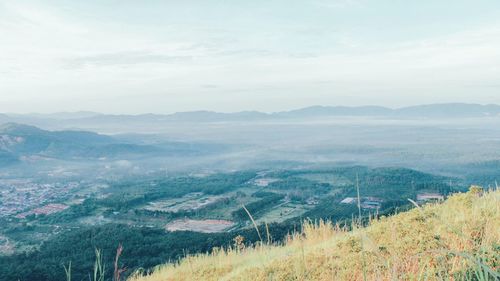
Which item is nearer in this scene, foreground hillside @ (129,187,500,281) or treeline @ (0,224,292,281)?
foreground hillside @ (129,187,500,281)

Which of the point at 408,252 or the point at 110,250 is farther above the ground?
the point at 408,252

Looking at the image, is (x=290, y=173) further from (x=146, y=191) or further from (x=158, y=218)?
(x=158, y=218)

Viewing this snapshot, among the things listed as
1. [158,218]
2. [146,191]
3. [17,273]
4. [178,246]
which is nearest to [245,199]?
[158,218]

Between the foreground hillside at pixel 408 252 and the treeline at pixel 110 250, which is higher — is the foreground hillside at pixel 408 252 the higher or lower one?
the higher one

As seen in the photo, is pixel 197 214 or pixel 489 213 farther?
pixel 197 214

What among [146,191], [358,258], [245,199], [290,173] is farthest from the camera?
[290,173]

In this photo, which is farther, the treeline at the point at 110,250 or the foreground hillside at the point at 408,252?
the treeline at the point at 110,250

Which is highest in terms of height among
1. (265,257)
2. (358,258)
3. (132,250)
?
(358,258)

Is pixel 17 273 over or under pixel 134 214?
over

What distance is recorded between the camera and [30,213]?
8875 cm

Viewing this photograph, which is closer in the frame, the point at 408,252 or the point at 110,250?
the point at 408,252

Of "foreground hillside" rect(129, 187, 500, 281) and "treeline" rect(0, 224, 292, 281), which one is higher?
"foreground hillside" rect(129, 187, 500, 281)

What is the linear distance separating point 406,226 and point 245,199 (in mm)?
92666

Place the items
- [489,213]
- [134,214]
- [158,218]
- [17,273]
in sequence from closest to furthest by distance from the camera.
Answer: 1. [489,213]
2. [17,273]
3. [158,218]
4. [134,214]
